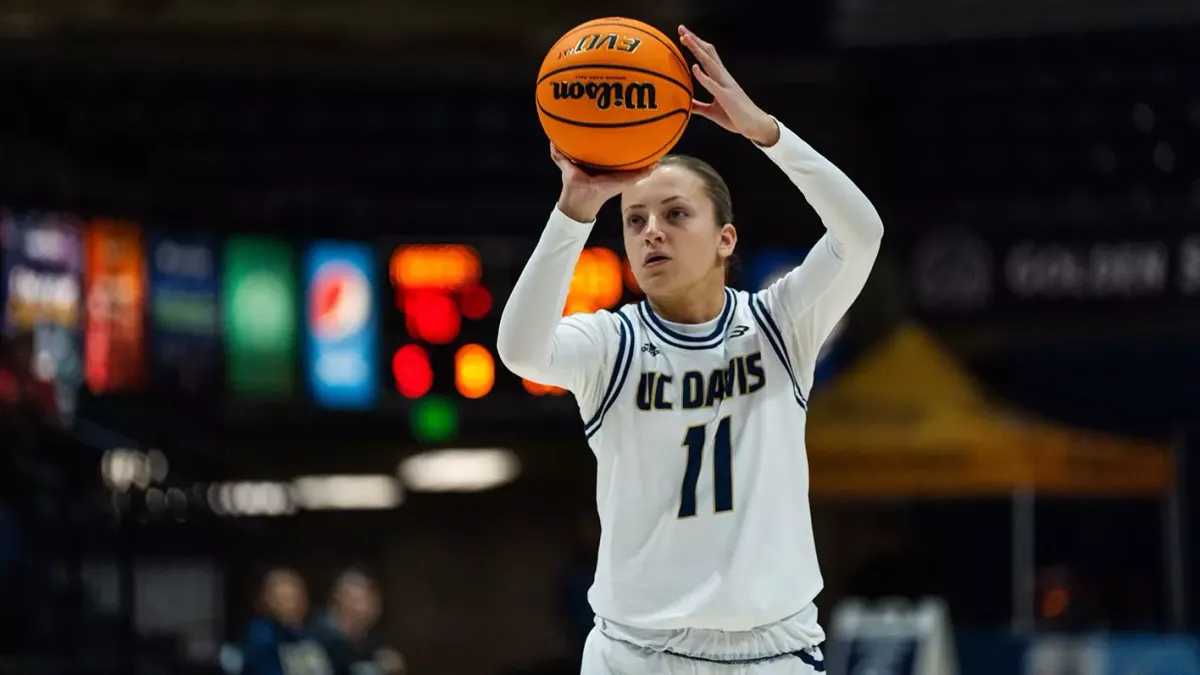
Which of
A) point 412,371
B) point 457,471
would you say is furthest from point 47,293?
point 457,471

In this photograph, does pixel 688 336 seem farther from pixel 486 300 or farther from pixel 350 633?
pixel 486 300

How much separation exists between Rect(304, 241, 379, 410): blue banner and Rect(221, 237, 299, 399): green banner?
0.51 feet

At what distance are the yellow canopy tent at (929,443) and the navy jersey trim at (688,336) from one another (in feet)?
24.2

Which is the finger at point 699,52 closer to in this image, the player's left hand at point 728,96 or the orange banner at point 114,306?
the player's left hand at point 728,96

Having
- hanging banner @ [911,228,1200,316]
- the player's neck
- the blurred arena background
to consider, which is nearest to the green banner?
the blurred arena background

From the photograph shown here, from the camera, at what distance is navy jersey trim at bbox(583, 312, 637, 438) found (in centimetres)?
440

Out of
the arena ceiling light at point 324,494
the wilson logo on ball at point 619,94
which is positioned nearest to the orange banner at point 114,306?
the arena ceiling light at point 324,494

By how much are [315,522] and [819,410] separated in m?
7.97

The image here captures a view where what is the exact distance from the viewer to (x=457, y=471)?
62.1ft

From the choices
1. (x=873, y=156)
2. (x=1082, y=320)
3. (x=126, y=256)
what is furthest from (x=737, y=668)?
(x=873, y=156)

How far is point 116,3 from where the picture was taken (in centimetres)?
1731

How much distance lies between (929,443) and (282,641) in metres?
4.50

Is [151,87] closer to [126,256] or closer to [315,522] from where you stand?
[126,256]

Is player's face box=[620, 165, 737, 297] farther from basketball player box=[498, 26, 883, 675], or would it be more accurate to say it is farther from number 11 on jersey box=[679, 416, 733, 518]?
number 11 on jersey box=[679, 416, 733, 518]
